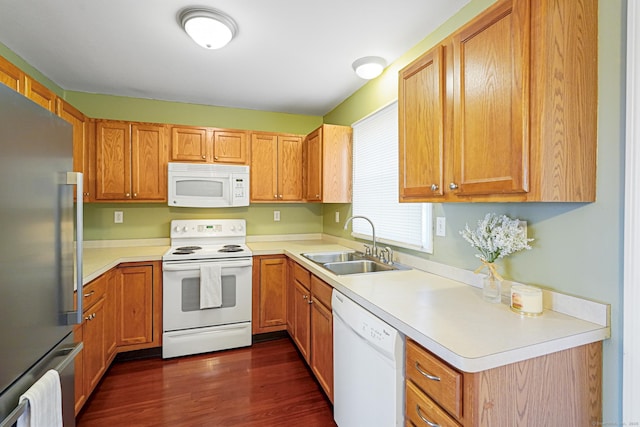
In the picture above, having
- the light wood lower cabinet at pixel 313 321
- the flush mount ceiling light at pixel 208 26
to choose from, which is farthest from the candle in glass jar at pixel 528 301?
the flush mount ceiling light at pixel 208 26

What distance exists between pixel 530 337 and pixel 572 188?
55cm

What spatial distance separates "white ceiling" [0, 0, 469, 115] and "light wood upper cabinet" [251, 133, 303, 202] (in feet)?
1.68

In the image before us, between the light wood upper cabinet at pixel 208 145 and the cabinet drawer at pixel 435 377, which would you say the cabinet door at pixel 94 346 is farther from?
the cabinet drawer at pixel 435 377

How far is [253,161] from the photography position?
3.23 m

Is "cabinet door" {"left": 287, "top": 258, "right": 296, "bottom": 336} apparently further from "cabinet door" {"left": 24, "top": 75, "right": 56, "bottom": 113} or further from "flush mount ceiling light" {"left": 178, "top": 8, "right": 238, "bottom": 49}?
"cabinet door" {"left": 24, "top": 75, "right": 56, "bottom": 113}

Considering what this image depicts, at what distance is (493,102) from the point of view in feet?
3.86

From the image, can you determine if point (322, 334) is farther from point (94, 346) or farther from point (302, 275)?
Answer: point (94, 346)

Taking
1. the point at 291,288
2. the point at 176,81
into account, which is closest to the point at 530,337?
the point at 291,288

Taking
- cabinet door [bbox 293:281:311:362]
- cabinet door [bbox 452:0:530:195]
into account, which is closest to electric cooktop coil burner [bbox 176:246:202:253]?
cabinet door [bbox 293:281:311:362]

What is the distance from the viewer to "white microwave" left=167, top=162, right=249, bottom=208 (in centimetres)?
292

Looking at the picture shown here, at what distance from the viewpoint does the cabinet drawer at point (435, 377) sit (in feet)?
3.04

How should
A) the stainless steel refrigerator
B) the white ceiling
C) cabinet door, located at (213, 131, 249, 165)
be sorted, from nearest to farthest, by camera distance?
the stainless steel refrigerator < the white ceiling < cabinet door, located at (213, 131, 249, 165)

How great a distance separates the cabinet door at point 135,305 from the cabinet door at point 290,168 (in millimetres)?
1502

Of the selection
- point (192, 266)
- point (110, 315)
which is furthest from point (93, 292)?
point (192, 266)
